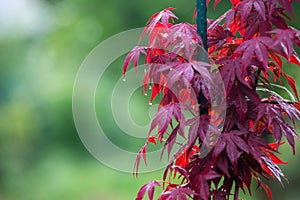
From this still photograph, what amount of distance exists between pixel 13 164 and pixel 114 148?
2.56ft

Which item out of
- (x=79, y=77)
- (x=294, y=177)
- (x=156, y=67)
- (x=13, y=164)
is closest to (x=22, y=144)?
(x=13, y=164)

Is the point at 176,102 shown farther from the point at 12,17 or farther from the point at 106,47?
the point at 12,17

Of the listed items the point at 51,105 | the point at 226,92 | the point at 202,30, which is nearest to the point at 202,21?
the point at 202,30

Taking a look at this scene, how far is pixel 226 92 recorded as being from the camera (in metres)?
0.97

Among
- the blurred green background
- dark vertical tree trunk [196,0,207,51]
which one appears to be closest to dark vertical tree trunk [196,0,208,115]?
dark vertical tree trunk [196,0,207,51]

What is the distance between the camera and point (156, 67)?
1.05m

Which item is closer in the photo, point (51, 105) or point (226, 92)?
point (226, 92)

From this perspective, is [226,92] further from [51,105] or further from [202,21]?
[51,105]

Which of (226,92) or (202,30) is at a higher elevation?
(202,30)

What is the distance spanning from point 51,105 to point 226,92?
5.82 ft

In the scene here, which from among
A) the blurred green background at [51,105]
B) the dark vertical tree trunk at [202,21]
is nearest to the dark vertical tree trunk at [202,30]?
the dark vertical tree trunk at [202,21]

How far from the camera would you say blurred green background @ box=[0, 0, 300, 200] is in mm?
2457

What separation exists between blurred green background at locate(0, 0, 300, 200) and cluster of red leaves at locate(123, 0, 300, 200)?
1.32 m

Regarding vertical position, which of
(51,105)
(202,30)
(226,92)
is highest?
(202,30)
